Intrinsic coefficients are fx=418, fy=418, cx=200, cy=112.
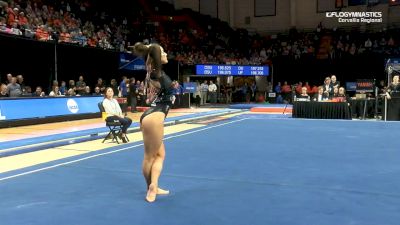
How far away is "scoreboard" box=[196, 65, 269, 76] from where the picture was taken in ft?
83.9

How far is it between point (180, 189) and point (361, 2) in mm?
27289

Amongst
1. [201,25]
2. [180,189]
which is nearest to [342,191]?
[180,189]

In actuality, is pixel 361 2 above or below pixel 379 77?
above

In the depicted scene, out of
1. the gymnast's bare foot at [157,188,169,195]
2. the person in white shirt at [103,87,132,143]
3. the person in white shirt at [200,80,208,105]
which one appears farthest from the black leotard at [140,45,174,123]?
the person in white shirt at [200,80,208,105]

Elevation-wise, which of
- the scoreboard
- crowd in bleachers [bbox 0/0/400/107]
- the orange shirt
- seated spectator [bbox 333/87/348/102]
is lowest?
seated spectator [bbox 333/87/348/102]

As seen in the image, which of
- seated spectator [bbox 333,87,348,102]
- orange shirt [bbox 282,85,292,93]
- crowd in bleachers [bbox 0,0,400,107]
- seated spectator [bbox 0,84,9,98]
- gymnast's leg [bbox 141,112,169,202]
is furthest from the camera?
orange shirt [bbox 282,85,292,93]

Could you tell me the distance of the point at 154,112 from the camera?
176 inches

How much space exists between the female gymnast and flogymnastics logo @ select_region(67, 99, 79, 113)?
10.7 meters

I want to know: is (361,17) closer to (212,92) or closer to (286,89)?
(286,89)

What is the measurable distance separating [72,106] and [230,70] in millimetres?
13460

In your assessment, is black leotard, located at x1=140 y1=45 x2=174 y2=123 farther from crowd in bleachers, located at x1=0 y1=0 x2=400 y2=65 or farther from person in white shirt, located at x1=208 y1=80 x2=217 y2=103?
person in white shirt, located at x1=208 y1=80 x2=217 y2=103

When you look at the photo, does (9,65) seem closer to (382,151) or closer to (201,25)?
(382,151)

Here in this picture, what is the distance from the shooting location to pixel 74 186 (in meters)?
5.14

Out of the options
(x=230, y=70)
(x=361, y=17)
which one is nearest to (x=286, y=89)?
(x=230, y=70)
